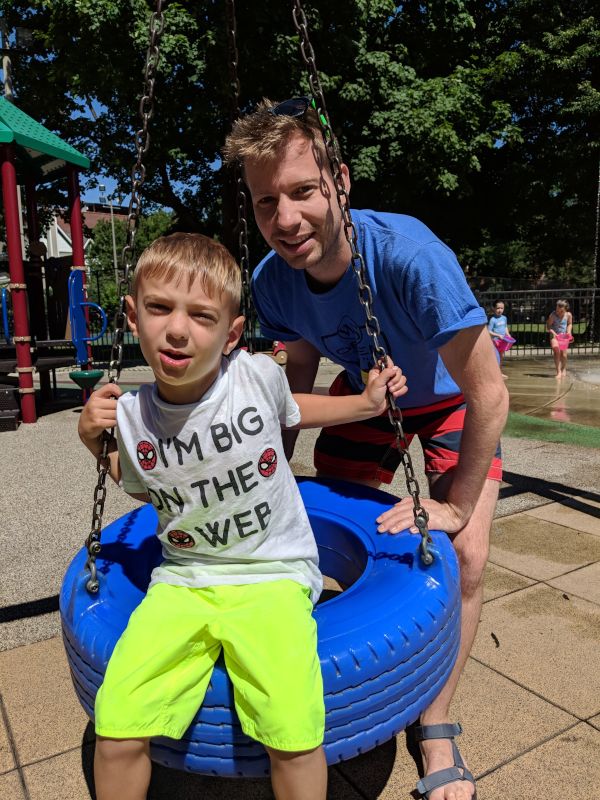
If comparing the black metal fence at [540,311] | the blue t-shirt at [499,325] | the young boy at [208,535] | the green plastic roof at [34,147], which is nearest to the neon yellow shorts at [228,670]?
the young boy at [208,535]

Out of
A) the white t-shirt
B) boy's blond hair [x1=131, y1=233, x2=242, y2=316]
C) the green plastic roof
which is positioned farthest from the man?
the green plastic roof

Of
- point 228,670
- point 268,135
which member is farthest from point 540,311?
point 228,670

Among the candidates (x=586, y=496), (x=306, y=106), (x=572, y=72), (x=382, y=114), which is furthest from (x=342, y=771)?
(x=572, y=72)

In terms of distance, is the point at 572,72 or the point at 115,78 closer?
the point at 115,78

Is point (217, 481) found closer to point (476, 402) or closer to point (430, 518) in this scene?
point (430, 518)

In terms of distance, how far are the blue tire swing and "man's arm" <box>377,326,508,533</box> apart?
8cm

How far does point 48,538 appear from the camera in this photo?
400 centimetres

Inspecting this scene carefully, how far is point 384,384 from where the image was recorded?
1.96 meters

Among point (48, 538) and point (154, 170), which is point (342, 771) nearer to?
point (48, 538)

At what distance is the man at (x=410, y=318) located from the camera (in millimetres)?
2023

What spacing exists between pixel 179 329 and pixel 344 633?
878 millimetres

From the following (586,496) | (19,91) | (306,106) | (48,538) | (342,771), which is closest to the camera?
(342,771)

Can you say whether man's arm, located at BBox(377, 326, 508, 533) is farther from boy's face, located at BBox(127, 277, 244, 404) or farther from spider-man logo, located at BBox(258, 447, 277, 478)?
boy's face, located at BBox(127, 277, 244, 404)

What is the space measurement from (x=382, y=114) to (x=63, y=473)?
11000 millimetres
